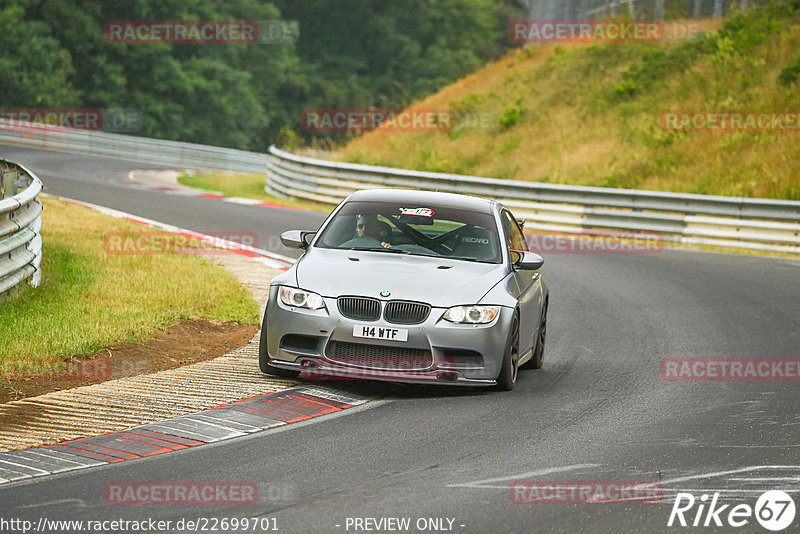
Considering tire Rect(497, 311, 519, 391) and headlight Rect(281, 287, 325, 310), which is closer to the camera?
headlight Rect(281, 287, 325, 310)

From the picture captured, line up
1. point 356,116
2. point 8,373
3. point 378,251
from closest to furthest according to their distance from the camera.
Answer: point 8,373
point 378,251
point 356,116

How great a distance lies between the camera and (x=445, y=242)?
10.2 metres

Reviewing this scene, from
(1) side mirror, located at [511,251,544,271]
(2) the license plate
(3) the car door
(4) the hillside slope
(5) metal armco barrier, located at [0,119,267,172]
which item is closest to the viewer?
(2) the license plate

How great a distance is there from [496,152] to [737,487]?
26.8m

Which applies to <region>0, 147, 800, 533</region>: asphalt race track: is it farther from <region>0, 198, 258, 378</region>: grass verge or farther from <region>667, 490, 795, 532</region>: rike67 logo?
<region>0, 198, 258, 378</region>: grass verge

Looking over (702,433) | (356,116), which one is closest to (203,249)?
(702,433)

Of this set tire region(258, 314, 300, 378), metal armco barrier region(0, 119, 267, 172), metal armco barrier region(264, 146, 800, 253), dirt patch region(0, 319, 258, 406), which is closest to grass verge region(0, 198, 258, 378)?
dirt patch region(0, 319, 258, 406)

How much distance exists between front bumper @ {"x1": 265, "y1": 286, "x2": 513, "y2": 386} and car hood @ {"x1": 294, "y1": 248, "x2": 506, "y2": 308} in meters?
0.15

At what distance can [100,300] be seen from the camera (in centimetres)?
1224

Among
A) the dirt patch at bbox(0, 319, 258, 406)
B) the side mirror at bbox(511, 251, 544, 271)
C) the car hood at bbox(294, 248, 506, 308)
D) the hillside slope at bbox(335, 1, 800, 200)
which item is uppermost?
the hillside slope at bbox(335, 1, 800, 200)

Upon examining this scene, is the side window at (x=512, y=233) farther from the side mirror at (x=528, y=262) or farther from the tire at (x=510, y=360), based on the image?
the tire at (x=510, y=360)

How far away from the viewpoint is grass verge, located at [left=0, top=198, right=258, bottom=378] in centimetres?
999

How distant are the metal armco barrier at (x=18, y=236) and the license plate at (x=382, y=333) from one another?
4.09 m

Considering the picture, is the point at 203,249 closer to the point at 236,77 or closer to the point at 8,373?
the point at 8,373
